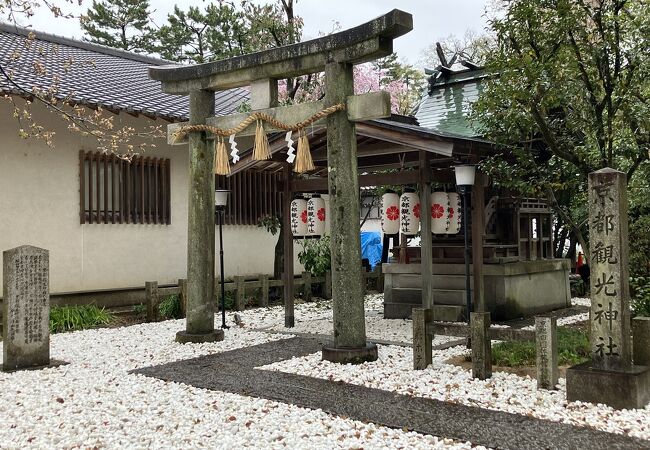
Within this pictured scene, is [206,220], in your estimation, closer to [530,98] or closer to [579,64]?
[530,98]

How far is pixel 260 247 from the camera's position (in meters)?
16.4

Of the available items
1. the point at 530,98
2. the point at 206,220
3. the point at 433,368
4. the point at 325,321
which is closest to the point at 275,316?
the point at 325,321

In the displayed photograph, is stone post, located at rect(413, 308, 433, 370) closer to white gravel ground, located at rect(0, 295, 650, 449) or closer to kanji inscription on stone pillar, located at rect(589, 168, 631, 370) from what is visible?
white gravel ground, located at rect(0, 295, 650, 449)

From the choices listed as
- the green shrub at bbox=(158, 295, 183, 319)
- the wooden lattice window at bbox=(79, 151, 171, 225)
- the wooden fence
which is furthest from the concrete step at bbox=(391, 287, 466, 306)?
the wooden lattice window at bbox=(79, 151, 171, 225)

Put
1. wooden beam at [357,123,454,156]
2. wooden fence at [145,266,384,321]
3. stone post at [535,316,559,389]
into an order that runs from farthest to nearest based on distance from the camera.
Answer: wooden fence at [145,266,384,321]
wooden beam at [357,123,454,156]
stone post at [535,316,559,389]

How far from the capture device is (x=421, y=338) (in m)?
7.48

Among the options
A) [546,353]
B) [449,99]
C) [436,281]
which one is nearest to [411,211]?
[436,281]

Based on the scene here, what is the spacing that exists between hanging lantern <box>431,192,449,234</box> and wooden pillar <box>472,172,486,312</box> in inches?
20.4

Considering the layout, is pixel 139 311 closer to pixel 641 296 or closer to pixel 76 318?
pixel 76 318

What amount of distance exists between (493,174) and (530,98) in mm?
2000

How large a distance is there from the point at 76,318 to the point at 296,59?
703 centimetres

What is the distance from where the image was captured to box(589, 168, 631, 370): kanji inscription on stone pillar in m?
5.86

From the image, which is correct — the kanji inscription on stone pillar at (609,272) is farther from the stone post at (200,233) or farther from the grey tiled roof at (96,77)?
the grey tiled roof at (96,77)

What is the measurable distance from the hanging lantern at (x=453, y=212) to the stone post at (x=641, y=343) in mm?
4715
